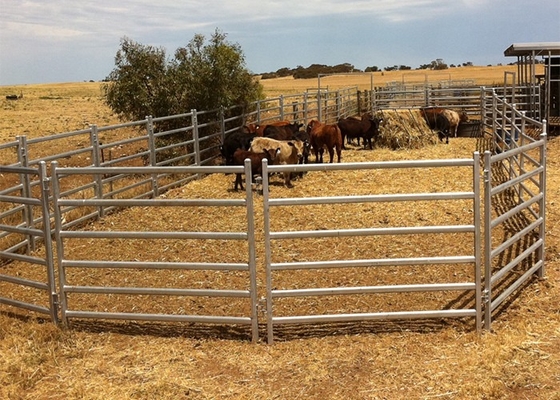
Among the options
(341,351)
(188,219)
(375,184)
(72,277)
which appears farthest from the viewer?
(375,184)

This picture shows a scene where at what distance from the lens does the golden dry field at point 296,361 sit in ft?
14.4

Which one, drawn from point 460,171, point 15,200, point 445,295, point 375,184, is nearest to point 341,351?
point 445,295

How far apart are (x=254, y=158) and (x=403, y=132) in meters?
8.19

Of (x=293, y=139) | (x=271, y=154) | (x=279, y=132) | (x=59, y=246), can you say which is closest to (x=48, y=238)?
(x=59, y=246)

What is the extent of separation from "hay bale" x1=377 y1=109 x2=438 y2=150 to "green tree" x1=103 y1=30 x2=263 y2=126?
16.4ft

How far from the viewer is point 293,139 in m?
14.3

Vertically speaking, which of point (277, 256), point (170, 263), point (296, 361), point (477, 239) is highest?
point (477, 239)

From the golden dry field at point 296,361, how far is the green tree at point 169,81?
10882mm

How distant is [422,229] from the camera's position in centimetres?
508

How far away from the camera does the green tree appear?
16109mm

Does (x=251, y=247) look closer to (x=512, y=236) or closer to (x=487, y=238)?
(x=487, y=238)

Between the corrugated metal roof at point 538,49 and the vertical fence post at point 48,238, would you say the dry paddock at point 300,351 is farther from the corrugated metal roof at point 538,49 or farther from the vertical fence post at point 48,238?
the corrugated metal roof at point 538,49

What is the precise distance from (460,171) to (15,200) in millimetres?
9739

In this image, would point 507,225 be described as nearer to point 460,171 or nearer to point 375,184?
point 375,184
